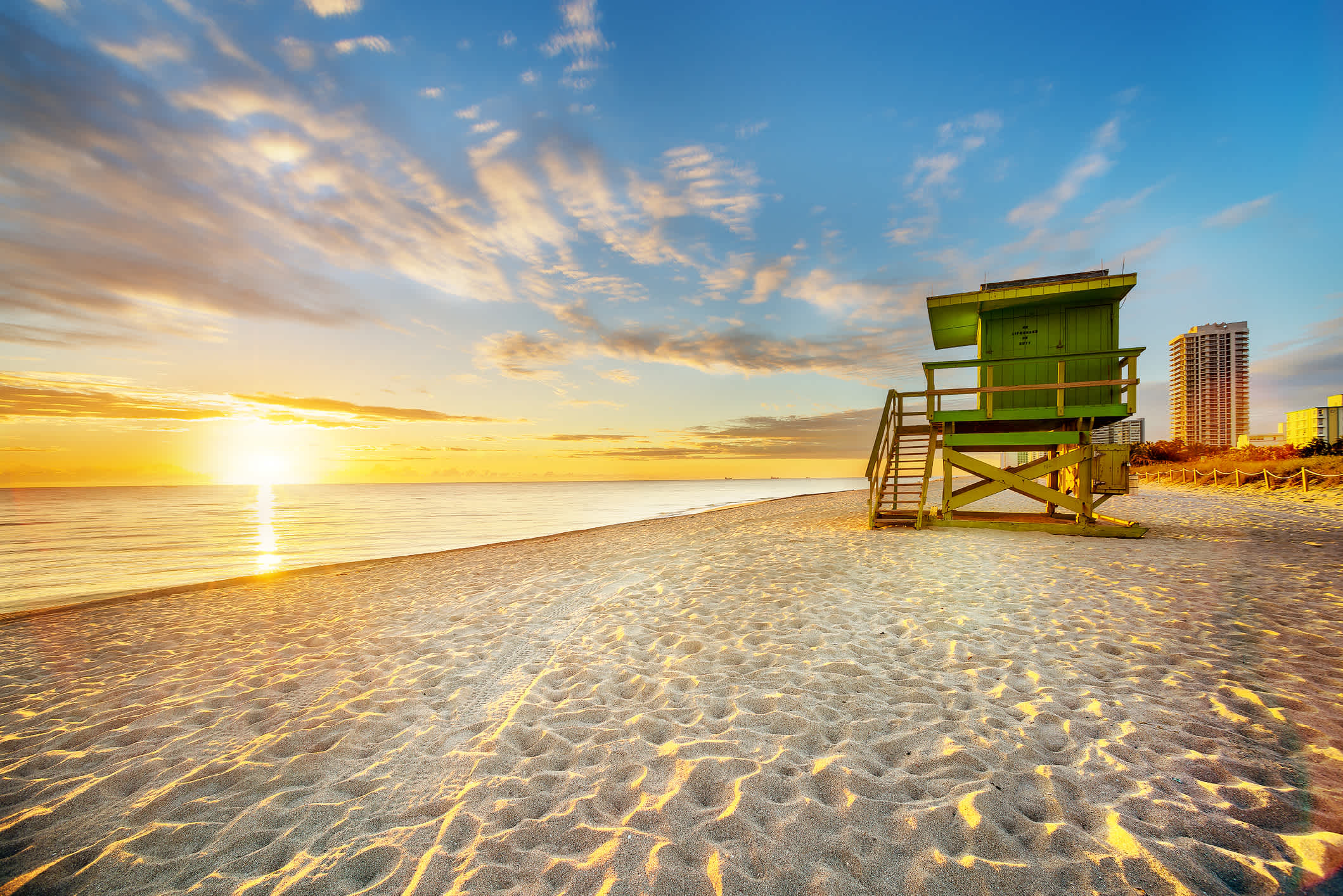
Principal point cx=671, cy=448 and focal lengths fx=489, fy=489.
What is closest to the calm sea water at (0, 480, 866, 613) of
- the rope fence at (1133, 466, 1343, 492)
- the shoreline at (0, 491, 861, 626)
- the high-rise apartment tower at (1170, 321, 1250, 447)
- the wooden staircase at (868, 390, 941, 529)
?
the shoreline at (0, 491, 861, 626)

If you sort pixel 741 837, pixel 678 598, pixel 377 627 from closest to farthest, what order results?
1. pixel 741 837
2. pixel 377 627
3. pixel 678 598

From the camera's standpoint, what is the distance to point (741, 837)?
2.56 metres

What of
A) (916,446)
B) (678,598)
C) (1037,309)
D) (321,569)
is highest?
(1037,309)

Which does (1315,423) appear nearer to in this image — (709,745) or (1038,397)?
(1038,397)

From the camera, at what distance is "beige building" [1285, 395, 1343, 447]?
70562mm

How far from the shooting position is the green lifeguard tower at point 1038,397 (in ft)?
33.5

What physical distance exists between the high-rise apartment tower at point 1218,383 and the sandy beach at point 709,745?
112667 mm

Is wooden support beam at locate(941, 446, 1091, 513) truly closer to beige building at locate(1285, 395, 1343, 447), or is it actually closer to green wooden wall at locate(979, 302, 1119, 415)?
green wooden wall at locate(979, 302, 1119, 415)

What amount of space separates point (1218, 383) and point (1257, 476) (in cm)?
8689

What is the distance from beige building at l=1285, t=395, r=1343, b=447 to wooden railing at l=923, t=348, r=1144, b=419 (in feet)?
281

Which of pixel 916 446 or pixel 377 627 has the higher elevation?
pixel 916 446

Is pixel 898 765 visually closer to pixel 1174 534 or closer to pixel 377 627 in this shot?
pixel 377 627

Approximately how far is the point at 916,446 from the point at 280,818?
43.8ft

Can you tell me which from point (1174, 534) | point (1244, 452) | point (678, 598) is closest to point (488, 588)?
point (678, 598)
